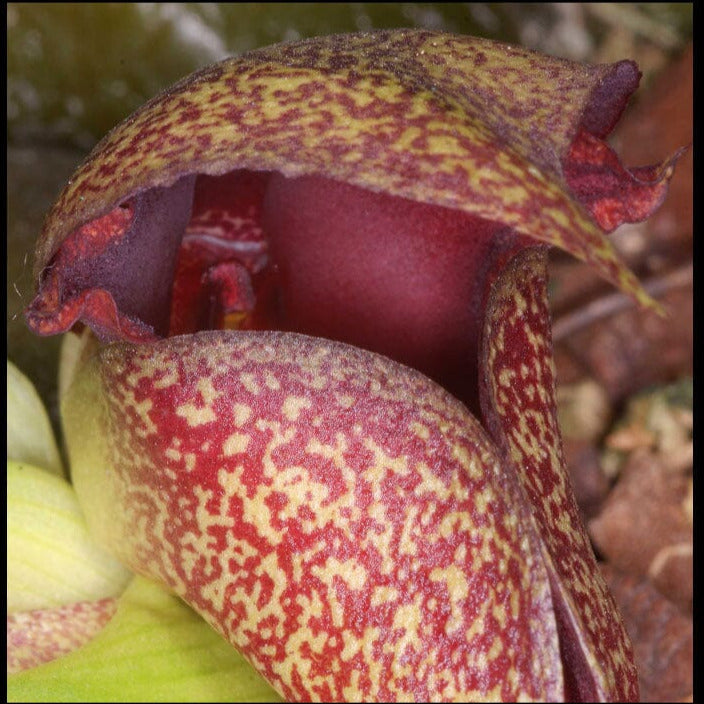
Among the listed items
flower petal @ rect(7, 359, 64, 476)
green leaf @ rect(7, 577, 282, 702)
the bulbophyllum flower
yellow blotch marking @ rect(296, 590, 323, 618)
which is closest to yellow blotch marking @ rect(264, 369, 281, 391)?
the bulbophyllum flower

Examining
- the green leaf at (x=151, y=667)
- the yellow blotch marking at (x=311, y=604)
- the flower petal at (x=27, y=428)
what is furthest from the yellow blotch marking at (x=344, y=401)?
the flower petal at (x=27, y=428)

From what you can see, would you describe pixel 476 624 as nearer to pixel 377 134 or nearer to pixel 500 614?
pixel 500 614

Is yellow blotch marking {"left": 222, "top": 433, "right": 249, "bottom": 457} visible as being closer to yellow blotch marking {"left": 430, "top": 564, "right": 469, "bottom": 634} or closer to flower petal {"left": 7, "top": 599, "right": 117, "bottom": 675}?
yellow blotch marking {"left": 430, "top": 564, "right": 469, "bottom": 634}

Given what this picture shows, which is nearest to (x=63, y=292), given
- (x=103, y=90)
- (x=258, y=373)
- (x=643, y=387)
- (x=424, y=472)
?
(x=258, y=373)

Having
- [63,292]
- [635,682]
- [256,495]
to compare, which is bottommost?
[635,682]

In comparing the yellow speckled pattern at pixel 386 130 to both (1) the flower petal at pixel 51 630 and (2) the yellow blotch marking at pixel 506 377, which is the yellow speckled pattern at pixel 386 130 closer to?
(2) the yellow blotch marking at pixel 506 377

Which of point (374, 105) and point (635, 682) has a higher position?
point (374, 105)

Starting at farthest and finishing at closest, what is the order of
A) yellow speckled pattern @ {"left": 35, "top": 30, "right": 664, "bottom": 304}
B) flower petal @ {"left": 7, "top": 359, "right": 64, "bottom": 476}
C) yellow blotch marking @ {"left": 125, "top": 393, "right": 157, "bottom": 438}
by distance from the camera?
flower petal @ {"left": 7, "top": 359, "right": 64, "bottom": 476}, yellow blotch marking @ {"left": 125, "top": 393, "right": 157, "bottom": 438}, yellow speckled pattern @ {"left": 35, "top": 30, "right": 664, "bottom": 304}

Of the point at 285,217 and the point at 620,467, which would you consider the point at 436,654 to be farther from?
the point at 620,467
